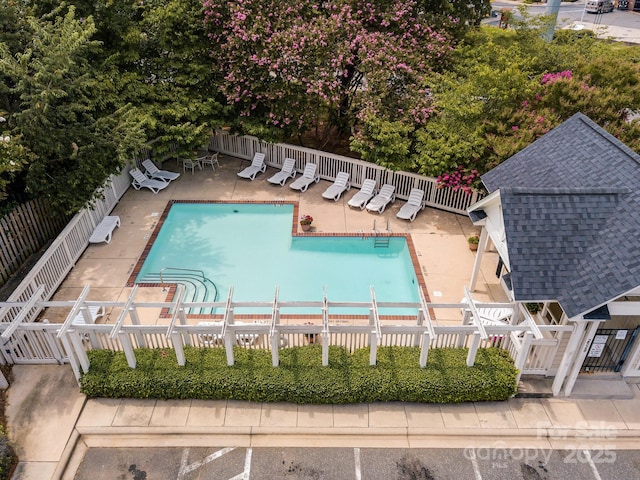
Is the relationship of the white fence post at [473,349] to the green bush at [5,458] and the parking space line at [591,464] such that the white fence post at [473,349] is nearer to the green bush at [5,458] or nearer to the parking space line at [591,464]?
the parking space line at [591,464]

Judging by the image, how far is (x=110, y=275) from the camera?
15031mm

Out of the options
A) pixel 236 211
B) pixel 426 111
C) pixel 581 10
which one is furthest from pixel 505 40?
pixel 581 10

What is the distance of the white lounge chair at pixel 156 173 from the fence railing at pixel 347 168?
3.00 metres

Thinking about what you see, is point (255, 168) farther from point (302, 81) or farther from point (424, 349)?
point (424, 349)

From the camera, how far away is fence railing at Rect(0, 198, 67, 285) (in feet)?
45.2

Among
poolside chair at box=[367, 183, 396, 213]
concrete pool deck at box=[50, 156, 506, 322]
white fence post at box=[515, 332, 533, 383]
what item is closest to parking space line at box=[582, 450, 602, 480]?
white fence post at box=[515, 332, 533, 383]

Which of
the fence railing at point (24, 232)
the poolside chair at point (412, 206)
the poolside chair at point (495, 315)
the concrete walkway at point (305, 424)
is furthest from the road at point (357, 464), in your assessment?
the poolside chair at point (412, 206)

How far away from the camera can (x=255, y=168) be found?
811 inches

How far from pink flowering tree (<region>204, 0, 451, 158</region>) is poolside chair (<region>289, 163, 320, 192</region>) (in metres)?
1.86

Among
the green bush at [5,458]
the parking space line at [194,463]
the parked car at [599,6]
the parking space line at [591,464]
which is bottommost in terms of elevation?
the parking space line at [194,463]

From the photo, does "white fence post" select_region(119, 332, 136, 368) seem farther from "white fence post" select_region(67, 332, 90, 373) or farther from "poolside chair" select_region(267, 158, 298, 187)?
"poolside chair" select_region(267, 158, 298, 187)

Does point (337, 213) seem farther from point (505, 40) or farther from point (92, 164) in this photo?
point (505, 40)

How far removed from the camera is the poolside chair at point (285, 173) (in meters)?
19.9

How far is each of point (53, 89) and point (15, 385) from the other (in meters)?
7.65
